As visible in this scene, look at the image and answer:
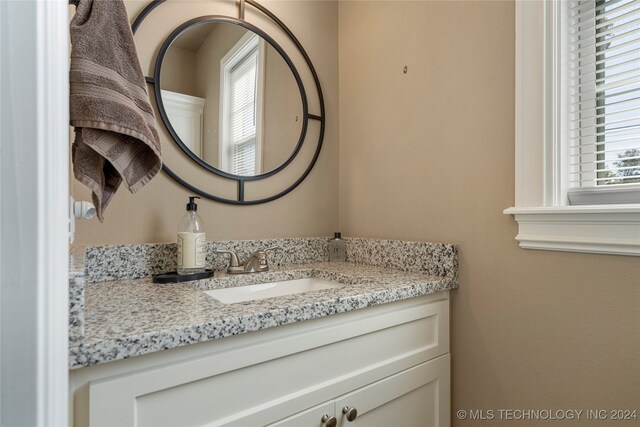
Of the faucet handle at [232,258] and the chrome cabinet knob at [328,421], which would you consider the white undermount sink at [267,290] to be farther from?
the chrome cabinet knob at [328,421]

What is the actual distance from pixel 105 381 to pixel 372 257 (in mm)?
973

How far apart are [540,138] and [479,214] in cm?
27

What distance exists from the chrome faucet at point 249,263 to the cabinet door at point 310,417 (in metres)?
0.51

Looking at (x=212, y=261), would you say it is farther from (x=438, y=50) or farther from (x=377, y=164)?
(x=438, y=50)

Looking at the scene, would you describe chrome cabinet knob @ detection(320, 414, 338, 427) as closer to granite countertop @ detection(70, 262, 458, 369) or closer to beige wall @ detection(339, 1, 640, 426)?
granite countertop @ detection(70, 262, 458, 369)

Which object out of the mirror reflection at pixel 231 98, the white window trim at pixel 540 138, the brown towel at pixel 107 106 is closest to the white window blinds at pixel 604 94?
the white window trim at pixel 540 138

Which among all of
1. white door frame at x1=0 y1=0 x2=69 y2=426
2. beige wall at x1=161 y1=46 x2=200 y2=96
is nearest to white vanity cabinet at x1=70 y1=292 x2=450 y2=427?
white door frame at x1=0 y1=0 x2=69 y2=426

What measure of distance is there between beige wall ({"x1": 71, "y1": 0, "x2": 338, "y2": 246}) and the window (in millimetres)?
109

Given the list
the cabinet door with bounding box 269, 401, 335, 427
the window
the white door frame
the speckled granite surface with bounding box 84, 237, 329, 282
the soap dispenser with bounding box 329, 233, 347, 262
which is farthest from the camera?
the soap dispenser with bounding box 329, 233, 347, 262

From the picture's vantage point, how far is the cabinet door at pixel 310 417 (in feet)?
2.38

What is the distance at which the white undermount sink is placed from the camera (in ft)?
3.44

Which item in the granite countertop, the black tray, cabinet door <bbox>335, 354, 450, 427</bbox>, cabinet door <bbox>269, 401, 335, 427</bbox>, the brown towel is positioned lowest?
cabinet door <bbox>335, 354, 450, 427</bbox>

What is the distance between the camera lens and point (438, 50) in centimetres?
118

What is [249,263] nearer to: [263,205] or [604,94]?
Answer: [263,205]
